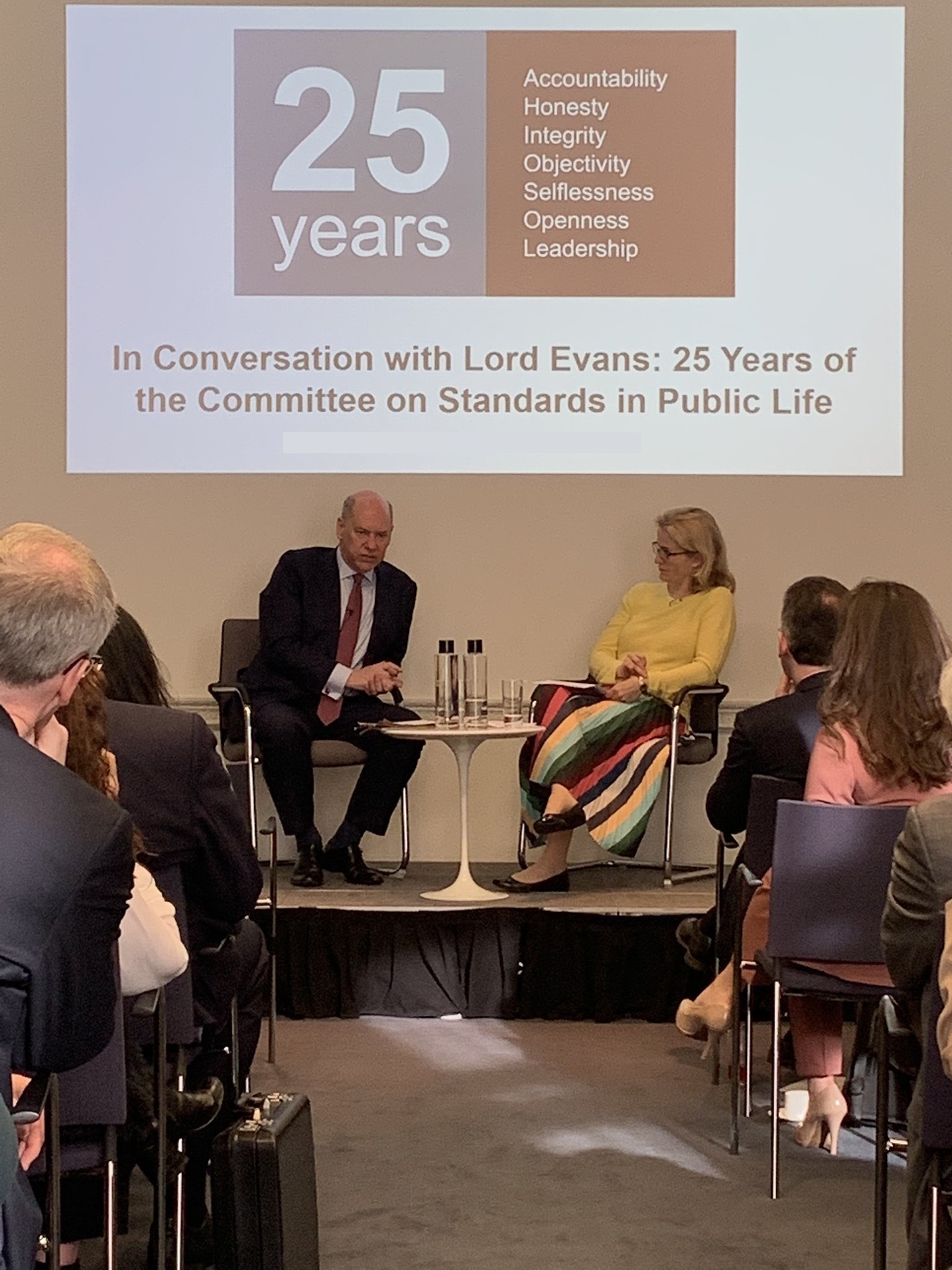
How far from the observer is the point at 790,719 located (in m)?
3.95

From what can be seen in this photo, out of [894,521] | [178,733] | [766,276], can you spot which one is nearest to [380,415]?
[766,276]

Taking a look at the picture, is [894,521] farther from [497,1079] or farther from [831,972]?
[831,972]

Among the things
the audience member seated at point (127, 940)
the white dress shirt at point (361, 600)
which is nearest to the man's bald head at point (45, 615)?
the audience member seated at point (127, 940)

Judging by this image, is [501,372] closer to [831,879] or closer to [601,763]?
[601,763]

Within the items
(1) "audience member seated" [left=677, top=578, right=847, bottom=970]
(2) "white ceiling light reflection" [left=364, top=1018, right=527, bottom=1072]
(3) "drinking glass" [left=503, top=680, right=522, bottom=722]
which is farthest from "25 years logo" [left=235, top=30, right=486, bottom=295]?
(1) "audience member seated" [left=677, top=578, right=847, bottom=970]

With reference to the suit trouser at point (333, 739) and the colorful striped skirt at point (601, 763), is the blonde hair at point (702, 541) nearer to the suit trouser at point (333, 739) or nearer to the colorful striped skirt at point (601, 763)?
the colorful striped skirt at point (601, 763)

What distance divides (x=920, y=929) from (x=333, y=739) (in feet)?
12.6

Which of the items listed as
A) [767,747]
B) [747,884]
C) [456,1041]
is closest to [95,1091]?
[747,884]

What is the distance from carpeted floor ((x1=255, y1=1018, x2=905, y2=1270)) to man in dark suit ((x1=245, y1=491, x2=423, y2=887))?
1.21m

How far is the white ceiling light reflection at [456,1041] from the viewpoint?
4562mm

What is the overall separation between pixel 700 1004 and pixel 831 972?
69cm

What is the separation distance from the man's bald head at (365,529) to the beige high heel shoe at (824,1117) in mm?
2925

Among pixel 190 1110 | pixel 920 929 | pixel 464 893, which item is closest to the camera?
pixel 920 929

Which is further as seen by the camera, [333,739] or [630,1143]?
[333,739]
